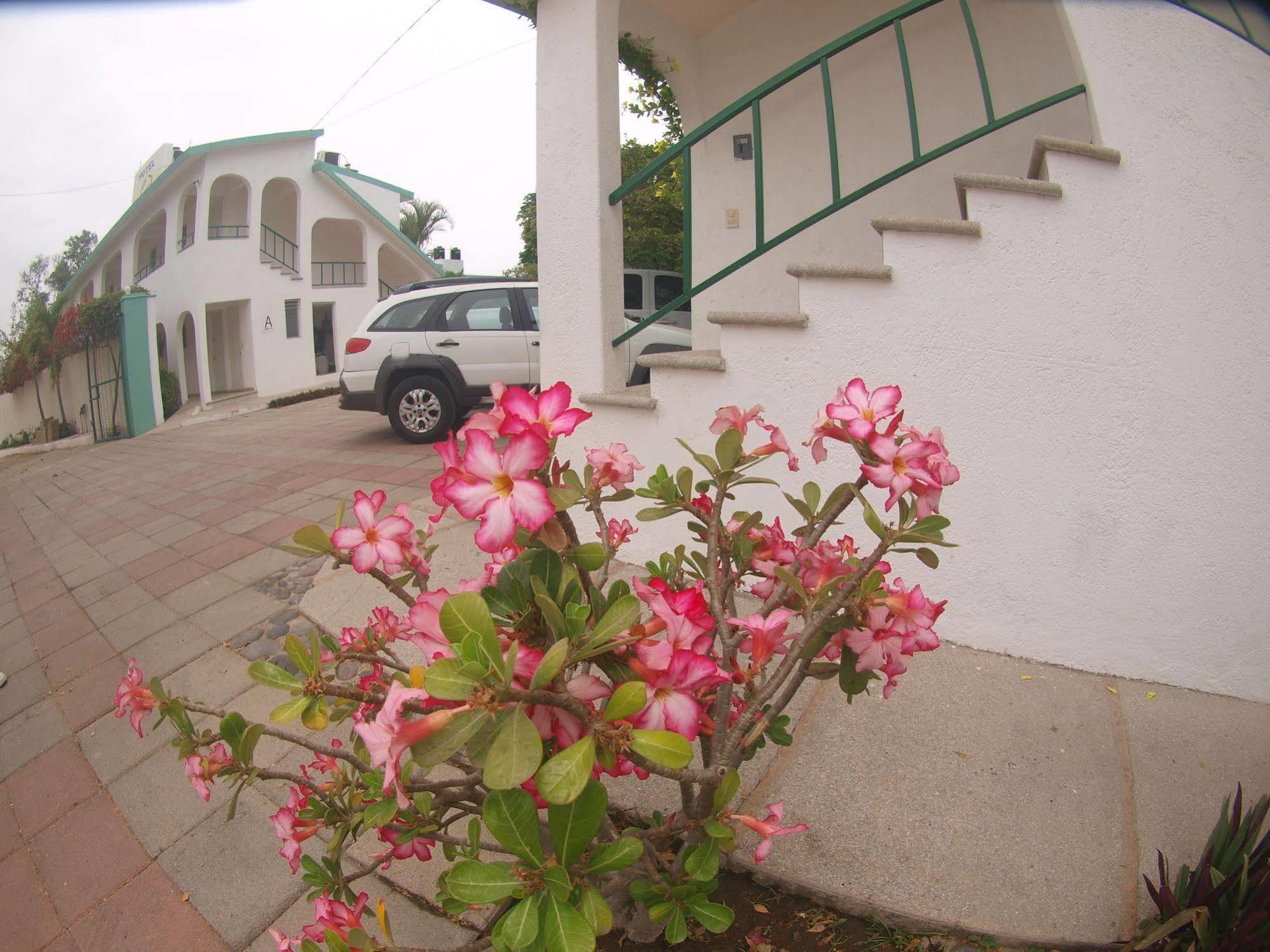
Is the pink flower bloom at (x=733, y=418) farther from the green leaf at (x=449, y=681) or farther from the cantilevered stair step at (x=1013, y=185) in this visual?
the cantilevered stair step at (x=1013, y=185)

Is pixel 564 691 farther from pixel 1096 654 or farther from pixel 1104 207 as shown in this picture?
pixel 1104 207

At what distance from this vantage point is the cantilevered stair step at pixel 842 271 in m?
2.59

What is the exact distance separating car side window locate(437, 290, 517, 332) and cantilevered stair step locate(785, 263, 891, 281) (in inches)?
235

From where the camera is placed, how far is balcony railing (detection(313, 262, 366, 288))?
2120cm

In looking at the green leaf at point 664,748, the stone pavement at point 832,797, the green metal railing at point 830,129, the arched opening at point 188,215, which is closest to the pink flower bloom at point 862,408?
the green leaf at point 664,748

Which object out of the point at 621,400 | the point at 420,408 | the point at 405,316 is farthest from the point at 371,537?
the point at 405,316

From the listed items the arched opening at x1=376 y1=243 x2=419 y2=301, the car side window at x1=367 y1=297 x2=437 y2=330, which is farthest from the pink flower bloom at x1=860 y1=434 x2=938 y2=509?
the arched opening at x1=376 y1=243 x2=419 y2=301

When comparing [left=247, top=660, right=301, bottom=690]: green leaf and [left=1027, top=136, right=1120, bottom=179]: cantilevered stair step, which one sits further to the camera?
[left=1027, top=136, right=1120, bottom=179]: cantilevered stair step

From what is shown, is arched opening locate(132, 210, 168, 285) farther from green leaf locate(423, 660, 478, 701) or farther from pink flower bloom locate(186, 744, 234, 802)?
green leaf locate(423, 660, 478, 701)

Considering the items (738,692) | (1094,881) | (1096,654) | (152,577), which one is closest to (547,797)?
(738,692)

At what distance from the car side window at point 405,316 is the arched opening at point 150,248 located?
1535cm

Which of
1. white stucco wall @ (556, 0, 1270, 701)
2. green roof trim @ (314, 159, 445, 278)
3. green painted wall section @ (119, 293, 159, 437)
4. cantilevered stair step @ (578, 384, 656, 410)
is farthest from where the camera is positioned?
green roof trim @ (314, 159, 445, 278)

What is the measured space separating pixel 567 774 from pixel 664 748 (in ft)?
0.43

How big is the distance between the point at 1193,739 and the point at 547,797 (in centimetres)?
230
